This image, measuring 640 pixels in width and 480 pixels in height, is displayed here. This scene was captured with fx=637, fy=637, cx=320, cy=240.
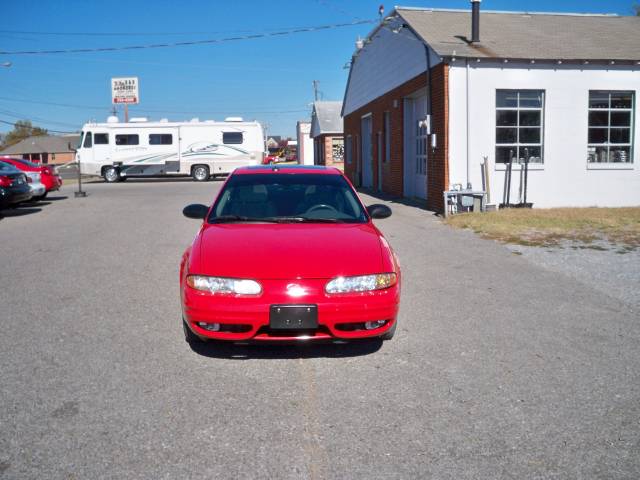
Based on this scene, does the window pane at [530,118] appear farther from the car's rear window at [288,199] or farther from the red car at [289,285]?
the red car at [289,285]

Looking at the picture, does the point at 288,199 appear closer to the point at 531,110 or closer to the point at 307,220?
the point at 307,220

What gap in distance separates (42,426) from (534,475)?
8.92 feet

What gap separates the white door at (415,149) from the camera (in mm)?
18562

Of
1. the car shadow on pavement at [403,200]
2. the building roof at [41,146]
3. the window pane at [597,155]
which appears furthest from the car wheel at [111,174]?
the building roof at [41,146]

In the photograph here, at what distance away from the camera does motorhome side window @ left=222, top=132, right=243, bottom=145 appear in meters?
33.9

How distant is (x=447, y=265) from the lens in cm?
880

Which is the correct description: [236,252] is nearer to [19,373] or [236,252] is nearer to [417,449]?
[19,373]

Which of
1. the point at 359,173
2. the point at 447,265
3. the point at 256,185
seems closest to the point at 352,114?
the point at 359,173

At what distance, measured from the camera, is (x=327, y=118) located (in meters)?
44.9

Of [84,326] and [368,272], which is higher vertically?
[368,272]

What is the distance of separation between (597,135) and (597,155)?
51 centimetres

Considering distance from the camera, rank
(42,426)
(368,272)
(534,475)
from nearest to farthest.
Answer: (534,475), (42,426), (368,272)

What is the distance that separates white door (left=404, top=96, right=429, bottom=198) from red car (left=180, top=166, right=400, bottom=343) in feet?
44.6

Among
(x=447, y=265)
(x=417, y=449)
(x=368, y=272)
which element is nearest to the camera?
(x=417, y=449)
